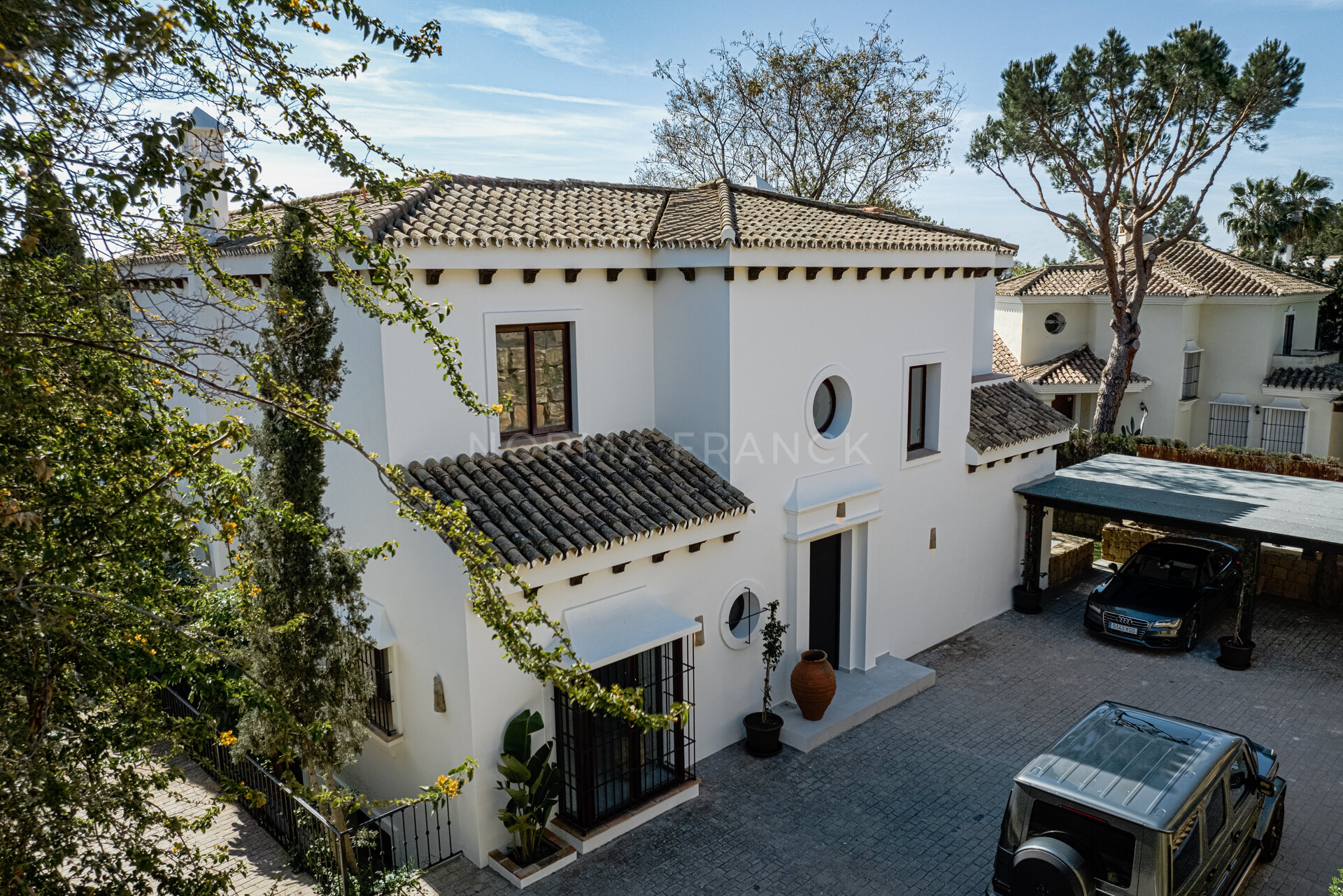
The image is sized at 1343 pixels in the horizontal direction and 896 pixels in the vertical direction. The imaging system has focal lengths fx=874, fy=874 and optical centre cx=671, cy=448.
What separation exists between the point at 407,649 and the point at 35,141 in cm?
700

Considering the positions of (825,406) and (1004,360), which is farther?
(1004,360)

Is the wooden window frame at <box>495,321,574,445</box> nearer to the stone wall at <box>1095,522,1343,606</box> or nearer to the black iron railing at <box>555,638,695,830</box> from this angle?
the black iron railing at <box>555,638,695,830</box>

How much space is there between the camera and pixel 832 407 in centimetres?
1312

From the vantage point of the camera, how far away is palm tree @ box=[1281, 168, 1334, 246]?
1378 inches

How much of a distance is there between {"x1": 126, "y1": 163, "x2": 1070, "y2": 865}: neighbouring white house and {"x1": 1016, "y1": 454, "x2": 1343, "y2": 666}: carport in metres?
2.46

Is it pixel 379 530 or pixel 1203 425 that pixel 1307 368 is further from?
pixel 379 530

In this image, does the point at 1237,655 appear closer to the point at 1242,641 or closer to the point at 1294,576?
the point at 1242,641

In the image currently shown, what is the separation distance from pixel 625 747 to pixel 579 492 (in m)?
3.06

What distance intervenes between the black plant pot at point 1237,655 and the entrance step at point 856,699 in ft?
16.2

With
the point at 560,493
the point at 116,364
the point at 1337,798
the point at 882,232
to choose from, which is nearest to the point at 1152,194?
the point at 882,232

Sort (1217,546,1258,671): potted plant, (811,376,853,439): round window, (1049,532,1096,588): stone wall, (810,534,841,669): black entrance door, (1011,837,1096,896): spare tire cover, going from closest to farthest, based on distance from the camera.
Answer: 1. (1011,837,1096,896): spare tire cover
2. (811,376,853,439): round window
3. (810,534,841,669): black entrance door
4. (1217,546,1258,671): potted plant
5. (1049,532,1096,588): stone wall

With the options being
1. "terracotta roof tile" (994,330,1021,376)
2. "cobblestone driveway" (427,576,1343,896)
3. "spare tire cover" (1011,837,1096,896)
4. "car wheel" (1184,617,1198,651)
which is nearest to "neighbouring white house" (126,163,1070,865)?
"cobblestone driveway" (427,576,1343,896)

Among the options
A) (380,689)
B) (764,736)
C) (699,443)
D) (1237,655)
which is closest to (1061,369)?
(1237,655)

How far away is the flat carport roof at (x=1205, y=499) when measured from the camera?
13789 millimetres
